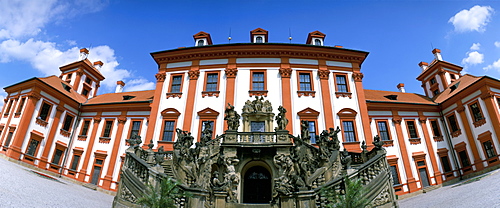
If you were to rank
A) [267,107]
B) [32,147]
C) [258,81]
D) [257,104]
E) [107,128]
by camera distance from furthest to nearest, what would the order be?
1. [107,128]
2. [32,147]
3. [258,81]
4. [267,107]
5. [257,104]

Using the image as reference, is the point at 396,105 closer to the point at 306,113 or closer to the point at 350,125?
the point at 350,125

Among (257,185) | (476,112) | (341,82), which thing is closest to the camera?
(257,185)

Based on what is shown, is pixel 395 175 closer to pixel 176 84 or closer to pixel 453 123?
pixel 453 123

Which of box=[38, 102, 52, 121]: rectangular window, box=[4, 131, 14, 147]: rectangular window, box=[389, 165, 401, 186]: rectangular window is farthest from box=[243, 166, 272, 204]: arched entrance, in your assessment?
box=[4, 131, 14, 147]: rectangular window

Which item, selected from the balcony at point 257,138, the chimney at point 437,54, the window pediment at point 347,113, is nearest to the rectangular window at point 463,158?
the window pediment at point 347,113

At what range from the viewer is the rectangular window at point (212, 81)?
844 inches

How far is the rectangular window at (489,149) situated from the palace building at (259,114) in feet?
0.21

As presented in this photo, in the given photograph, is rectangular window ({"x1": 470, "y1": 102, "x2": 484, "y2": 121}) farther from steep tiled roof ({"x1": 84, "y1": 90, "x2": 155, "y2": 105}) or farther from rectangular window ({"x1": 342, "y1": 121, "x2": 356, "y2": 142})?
steep tiled roof ({"x1": 84, "y1": 90, "x2": 155, "y2": 105})

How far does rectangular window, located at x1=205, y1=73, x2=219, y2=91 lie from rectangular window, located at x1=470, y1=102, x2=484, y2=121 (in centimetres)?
2344

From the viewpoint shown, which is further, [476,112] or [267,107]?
[476,112]

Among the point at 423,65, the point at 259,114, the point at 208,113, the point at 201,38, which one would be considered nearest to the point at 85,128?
the point at 208,113

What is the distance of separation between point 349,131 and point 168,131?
573 inches

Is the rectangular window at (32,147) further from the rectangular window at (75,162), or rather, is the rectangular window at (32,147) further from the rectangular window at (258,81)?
the rectangular window at (258,81)

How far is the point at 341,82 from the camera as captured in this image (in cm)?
2186
